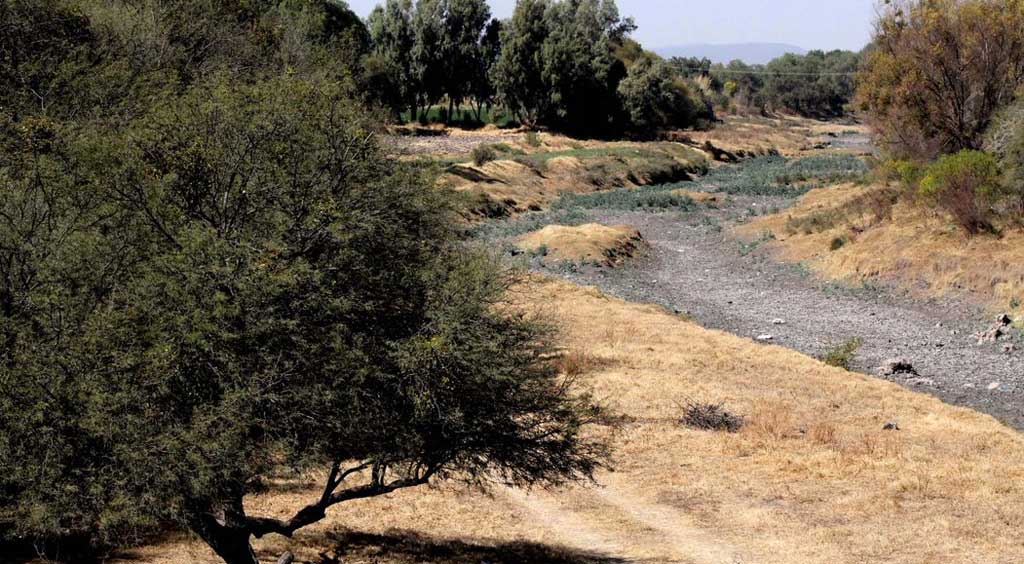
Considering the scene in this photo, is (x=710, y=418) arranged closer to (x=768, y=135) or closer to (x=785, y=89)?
(x=768, y=135)

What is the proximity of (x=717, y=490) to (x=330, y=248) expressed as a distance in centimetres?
858

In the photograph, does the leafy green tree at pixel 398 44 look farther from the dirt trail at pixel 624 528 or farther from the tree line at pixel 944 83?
the dirt trail at pixel 624 528

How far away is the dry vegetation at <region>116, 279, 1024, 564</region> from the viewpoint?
45.1 feet

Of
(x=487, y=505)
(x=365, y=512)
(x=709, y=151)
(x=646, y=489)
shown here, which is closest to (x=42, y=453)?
(x=365, y=512)

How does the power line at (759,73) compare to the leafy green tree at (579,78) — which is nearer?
the leafy green tree at (579,78)

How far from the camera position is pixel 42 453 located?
9.25m

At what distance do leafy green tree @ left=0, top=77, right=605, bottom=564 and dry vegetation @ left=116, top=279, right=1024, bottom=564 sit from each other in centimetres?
245

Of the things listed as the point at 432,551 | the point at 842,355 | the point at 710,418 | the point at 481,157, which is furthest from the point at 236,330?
the point at 481,157

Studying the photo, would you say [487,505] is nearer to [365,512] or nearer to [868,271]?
[365,512]

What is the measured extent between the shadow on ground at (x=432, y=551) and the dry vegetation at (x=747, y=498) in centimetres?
4

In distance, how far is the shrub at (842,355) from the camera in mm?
25859

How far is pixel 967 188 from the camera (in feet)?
116

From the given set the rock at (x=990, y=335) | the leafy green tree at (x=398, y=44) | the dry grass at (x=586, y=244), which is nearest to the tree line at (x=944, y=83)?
the rock at (x=990, y=335)

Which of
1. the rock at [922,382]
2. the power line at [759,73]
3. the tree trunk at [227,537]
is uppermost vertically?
the power line at [759,73]
